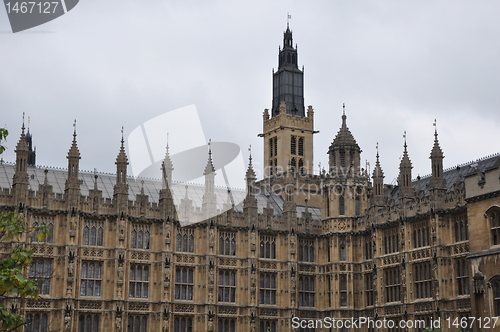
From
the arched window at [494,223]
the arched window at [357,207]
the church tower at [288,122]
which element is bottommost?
the arched window at [494,223]

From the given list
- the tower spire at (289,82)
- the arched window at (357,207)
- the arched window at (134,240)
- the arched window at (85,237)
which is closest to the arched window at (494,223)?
the arched window at (357,207)

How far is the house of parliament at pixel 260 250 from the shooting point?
63.7m

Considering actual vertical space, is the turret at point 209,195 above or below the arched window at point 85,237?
above

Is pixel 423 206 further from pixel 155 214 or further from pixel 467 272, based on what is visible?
pixel 155 214

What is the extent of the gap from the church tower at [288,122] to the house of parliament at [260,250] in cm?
2372

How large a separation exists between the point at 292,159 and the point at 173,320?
38.9 meters

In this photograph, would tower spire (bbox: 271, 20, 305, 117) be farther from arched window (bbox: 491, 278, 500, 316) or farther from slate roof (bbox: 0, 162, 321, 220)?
arched window (bbox: 491, 278, 500, 316)

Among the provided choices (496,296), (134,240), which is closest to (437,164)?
(496,296)

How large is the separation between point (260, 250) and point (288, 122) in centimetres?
3292

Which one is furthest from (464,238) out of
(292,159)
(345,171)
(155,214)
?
(292,159)

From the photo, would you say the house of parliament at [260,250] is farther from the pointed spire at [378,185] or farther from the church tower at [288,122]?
the church tower at [288,122]

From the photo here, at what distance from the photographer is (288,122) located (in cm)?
10394

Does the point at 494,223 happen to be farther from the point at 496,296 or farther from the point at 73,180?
the point at 73,180

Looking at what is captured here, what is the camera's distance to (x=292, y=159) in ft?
338
